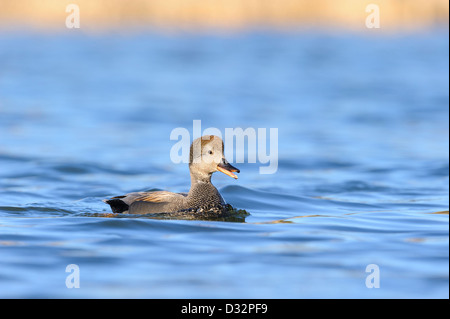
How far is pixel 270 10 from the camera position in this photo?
40562 millimetres

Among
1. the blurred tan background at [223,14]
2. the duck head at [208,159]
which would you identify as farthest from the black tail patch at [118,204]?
the blurred tan background at [223,14]

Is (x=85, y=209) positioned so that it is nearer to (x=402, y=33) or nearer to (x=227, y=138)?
(x=227, y=138)

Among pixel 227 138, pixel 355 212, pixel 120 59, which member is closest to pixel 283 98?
pixel 227 138

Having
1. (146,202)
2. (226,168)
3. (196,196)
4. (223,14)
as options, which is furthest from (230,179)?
(223,14)

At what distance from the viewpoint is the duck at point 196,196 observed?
8.83m

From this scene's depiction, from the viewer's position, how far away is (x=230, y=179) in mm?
13430

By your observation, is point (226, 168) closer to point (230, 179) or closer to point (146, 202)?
point (146, 202)

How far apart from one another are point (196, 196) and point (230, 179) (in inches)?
176

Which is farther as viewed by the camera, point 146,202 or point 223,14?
point 223,14

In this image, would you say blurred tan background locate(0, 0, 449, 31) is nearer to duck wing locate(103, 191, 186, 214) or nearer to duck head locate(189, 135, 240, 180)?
duck wing locate(103, 191, 186, 214)

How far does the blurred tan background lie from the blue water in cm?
343

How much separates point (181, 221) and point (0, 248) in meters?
1.94

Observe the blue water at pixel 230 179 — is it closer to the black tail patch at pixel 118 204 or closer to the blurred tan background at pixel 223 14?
the black tail patch at pixel 118 204

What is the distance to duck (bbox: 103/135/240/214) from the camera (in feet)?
29.0
